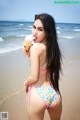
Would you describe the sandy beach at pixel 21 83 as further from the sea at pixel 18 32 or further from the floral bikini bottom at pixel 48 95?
the floral bikini bottom at pixel 48 95

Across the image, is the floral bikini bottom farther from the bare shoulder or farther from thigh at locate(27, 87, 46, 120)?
the bare shoulder

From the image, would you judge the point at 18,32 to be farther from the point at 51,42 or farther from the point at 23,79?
the point at 51,42

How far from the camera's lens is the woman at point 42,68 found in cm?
148

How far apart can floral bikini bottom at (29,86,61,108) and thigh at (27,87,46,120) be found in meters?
0.03

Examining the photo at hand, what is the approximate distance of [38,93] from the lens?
1519mm

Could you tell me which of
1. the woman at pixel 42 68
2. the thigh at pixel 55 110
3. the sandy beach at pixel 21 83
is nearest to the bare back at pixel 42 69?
the woman at pixel 42 68

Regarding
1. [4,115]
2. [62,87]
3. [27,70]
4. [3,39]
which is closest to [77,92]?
[62,87]

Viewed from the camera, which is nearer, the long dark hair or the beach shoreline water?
the long dark hair

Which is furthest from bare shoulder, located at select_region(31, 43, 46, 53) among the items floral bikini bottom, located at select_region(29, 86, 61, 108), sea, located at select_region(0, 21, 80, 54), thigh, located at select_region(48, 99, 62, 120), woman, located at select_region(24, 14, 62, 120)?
sea, located at select_region(0, 21, 80, 54)

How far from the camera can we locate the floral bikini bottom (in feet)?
4.98

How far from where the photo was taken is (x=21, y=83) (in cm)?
242

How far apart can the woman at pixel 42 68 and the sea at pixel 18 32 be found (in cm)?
81

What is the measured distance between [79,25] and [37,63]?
3.68 feet

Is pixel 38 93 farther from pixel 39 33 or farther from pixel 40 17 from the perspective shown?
pixel 40 17
